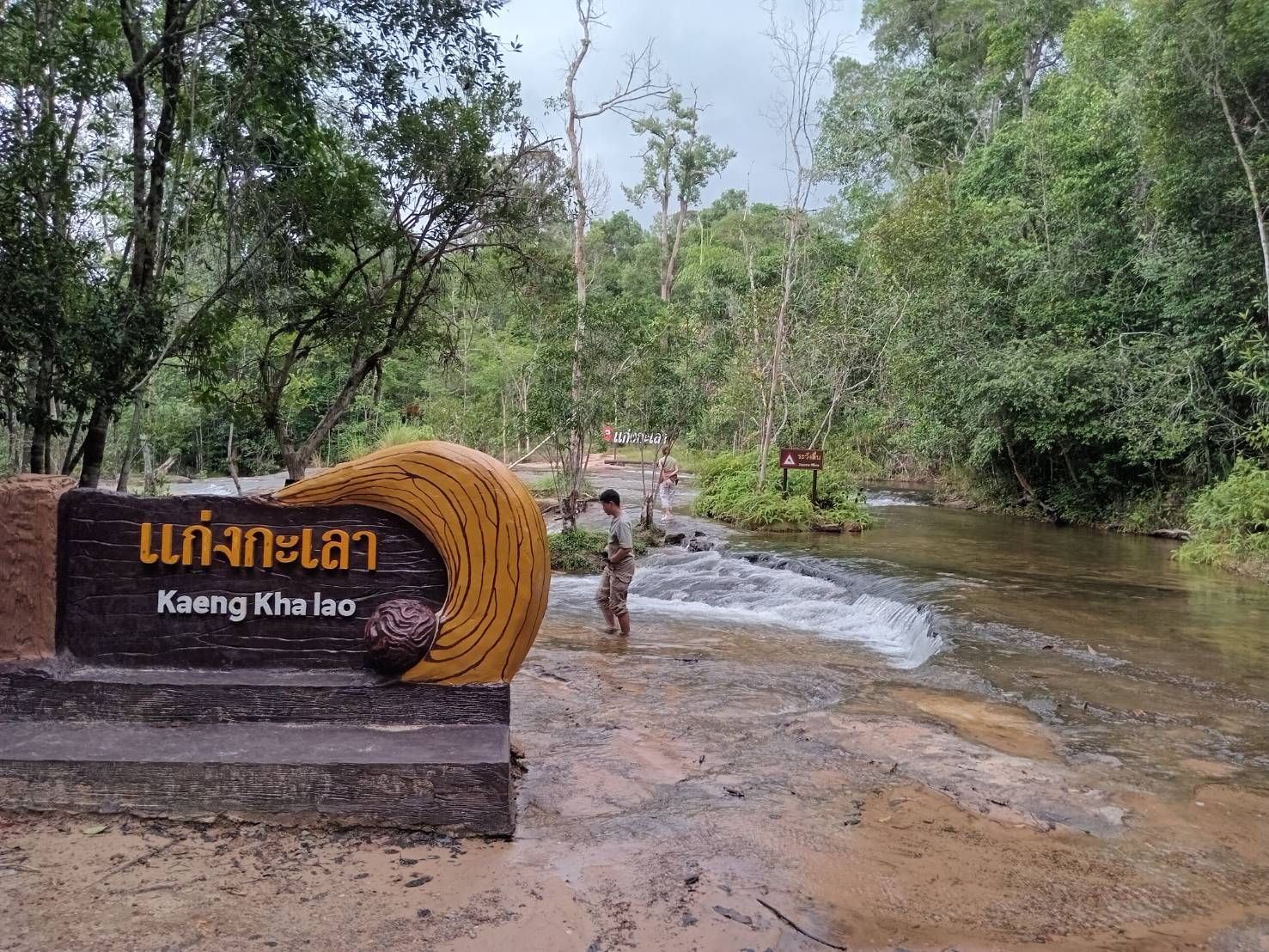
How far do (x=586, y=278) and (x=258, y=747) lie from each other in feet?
58.8

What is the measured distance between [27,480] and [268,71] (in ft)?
12.1

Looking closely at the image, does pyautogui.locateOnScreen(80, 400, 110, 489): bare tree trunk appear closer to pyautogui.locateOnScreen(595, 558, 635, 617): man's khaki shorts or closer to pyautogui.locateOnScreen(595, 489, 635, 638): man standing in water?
pyautogui.locateOnScreen(595, 489, 635, 638): man standing in water

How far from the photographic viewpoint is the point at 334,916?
289 centimetres

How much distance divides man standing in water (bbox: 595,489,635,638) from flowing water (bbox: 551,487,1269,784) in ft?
1.09

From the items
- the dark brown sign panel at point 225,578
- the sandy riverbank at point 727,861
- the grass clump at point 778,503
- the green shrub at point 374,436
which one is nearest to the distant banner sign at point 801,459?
the grass clump at point 778,503

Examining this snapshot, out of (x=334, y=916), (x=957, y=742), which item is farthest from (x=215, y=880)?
(x=957, y=742)

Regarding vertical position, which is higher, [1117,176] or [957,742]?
[1117,176]

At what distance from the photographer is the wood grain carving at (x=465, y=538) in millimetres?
3938

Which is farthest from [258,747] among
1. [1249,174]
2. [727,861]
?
[1249,174]

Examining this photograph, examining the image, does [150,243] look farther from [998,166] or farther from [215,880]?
[998,166]

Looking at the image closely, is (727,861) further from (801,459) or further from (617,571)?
(801,459)

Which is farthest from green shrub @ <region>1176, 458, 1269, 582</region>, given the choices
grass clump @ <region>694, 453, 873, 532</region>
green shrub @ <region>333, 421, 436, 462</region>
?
green shrub @ <region>333, 421, 436, 462</region>

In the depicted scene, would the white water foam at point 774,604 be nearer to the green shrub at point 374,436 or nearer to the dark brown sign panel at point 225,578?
the dark brown sign panel at point 225,578

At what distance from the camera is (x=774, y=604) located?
10914mm
